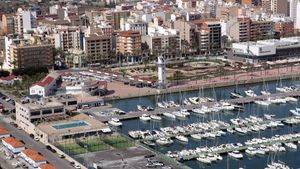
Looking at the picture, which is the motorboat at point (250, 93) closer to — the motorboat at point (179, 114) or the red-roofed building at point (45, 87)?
the motorboat at point (179, 114)

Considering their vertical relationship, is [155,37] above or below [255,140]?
above

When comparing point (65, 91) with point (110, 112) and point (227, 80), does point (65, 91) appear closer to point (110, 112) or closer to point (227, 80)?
point (110, 112)

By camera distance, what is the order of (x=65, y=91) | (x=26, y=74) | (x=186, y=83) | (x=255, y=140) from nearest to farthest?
(x=255, y=140) → (x=65, y=91) → (x=186, y=83) → (x=26, y=74)

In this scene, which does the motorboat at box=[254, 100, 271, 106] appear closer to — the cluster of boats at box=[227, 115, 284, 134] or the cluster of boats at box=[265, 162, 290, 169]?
the cluster of boats at box=[227, 115, 284, 134]

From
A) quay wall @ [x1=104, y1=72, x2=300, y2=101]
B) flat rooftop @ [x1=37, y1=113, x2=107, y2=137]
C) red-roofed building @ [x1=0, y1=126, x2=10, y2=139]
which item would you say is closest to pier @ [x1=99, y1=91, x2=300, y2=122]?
flat rooftop @ [x1=37, y1=113, x2=107, y2=137]

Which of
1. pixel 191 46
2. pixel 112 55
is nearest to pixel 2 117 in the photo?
pixel 112 55

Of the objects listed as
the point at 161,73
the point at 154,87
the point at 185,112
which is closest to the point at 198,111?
the point at 185,112
